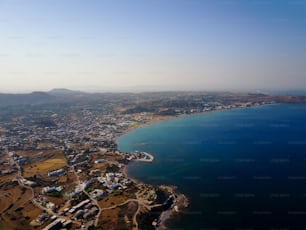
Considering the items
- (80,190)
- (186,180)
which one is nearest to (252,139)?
(186,180)

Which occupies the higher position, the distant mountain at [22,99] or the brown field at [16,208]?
the distant mountain at [22,99]

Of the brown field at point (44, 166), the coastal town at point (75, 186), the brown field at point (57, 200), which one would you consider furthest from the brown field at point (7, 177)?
the brown field at point (57, 200)

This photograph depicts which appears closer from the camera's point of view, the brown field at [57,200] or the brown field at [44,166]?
the brown field at [57,200]

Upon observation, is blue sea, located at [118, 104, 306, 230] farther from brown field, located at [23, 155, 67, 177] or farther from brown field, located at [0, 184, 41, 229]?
brown field, located at [0, 184, 41, 229]

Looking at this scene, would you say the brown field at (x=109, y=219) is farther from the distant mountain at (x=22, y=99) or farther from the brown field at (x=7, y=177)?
the distant mountain at (x=22, y=99)

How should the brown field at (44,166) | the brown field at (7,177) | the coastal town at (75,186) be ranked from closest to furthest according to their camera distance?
the coastal town at (75,186)
the brown field at (7,177)
the brown field at (44,166)

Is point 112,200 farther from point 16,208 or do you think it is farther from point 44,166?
point 44,166

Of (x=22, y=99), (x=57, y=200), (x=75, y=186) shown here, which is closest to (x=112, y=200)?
(x=57, y=200)

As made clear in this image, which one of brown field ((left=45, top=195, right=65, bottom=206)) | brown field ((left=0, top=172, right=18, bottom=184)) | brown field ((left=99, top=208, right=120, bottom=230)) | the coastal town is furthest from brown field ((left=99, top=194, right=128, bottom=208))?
brown field ((left=0, top=172, right=18, bottom=184))

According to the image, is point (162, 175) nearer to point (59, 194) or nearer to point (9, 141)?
point (59, 194)
